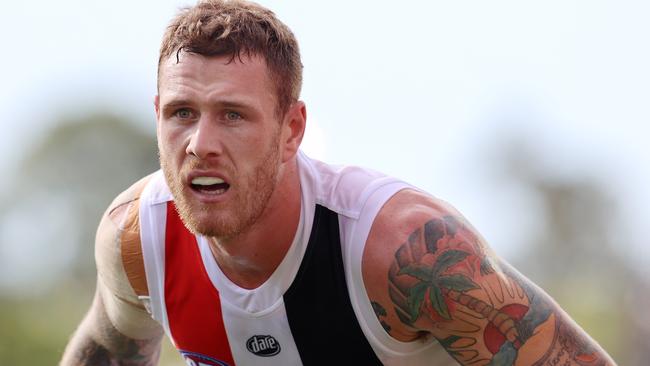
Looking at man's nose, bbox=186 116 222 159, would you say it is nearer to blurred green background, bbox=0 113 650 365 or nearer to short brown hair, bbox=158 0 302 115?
short brown hair, bbox=158 0 302 115

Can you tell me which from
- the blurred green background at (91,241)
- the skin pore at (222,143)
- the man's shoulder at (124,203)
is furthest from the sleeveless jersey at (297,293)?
the blurred green background at (91,241)

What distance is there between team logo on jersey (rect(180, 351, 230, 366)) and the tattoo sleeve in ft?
3.61

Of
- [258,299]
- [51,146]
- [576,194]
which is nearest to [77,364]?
[258,299]

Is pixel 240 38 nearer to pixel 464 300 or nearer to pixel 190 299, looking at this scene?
pixel 190 299

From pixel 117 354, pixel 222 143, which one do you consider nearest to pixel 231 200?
pixel 222 143

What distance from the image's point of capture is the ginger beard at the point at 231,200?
5602 millimetres

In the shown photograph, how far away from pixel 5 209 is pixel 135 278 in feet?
76.1

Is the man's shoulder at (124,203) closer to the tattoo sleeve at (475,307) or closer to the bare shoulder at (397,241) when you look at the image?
the bare shoulder at (397,241)

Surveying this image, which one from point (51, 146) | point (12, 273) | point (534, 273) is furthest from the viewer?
point (51, 146)

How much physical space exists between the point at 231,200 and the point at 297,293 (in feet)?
1.82

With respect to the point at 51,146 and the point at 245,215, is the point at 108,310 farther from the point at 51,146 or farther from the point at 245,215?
the point at 51,146

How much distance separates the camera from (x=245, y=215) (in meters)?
5.68

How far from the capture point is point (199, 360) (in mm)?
6242

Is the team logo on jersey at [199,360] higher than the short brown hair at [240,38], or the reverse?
the short brown hair at [240,38]
